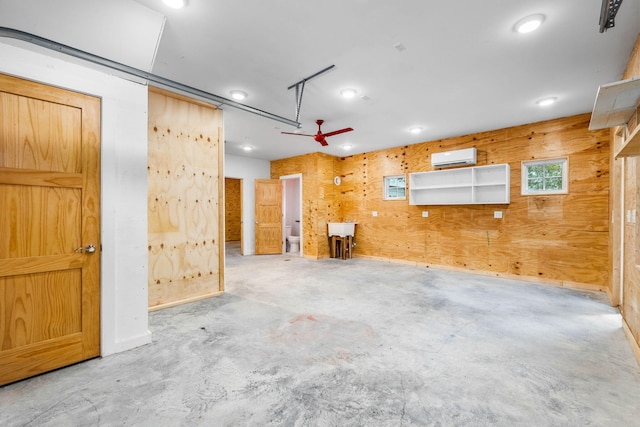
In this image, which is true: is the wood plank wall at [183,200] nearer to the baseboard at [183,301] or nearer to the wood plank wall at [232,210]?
the baseboard at [183,301]

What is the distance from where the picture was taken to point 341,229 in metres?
7.14

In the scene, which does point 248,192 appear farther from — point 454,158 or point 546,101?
point 546,101

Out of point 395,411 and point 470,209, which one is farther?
point 470,209

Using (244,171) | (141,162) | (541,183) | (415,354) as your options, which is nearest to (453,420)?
(415,354)

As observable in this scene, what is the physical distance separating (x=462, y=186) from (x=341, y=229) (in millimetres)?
2917

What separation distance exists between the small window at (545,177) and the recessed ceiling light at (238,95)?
193 inches

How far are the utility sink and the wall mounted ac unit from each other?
2.47m

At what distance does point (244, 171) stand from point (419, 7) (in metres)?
6.47

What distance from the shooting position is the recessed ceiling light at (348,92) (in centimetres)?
362

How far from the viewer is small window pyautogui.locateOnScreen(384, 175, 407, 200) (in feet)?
22.2

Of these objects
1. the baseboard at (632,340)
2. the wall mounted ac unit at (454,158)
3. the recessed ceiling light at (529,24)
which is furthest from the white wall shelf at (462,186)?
the recessed ceiling light at (529,24)

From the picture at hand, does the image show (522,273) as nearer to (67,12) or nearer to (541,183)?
(541,183)

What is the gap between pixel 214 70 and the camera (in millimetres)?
3123

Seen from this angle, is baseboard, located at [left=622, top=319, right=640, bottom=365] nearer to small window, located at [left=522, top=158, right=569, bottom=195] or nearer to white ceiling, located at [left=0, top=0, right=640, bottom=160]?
small window, located at [left=522, top=158, right=569, bottom=195]
